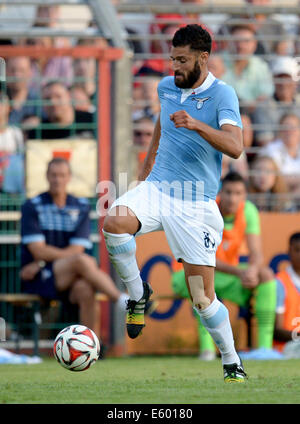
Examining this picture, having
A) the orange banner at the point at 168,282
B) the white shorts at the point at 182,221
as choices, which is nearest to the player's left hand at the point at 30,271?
the orange banner at the point at 168,282

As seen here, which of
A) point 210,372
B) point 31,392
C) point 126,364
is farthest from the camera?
point 126,364

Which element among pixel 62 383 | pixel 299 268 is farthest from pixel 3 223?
pixel 62 383

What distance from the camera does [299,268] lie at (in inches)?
394

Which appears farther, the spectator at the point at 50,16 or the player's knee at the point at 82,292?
the spectator at the point at 50,16

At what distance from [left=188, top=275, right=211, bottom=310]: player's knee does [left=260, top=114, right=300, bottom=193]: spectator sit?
198 inches

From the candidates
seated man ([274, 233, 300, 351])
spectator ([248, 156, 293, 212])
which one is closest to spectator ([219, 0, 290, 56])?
spectator ([248, 156, 293, 212])

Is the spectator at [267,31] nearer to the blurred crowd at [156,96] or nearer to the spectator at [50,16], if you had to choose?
the blurred crowd at [156,96]

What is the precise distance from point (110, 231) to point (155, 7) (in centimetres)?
570

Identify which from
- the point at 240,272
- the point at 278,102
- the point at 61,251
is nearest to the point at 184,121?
the point at 240,272

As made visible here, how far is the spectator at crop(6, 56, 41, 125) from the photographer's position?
10.8 metres

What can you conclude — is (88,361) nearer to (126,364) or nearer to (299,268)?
(126,364)

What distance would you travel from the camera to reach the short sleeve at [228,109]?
6156 millimetres

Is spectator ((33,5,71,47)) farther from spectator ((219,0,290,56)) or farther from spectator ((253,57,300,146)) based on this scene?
spectator ((253,57,300,146))

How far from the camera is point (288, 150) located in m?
11.4
